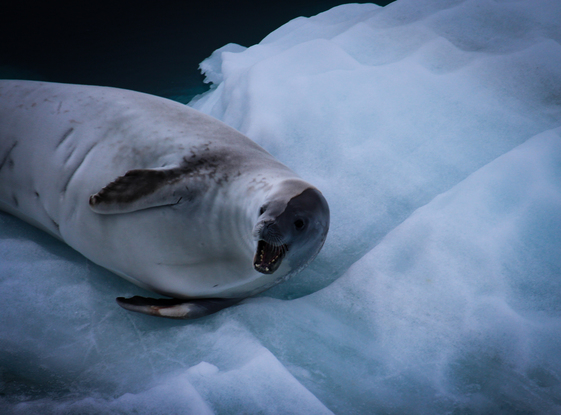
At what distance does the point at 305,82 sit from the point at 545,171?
1.47 meters

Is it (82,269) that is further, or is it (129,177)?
(82,269)

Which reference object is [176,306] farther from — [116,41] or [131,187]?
[116,41]

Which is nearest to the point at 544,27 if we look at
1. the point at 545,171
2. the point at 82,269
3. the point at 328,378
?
the point at 545,171

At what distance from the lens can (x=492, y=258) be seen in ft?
4.74

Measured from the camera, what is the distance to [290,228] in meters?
1.21

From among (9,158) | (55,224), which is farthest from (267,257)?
(9,158)

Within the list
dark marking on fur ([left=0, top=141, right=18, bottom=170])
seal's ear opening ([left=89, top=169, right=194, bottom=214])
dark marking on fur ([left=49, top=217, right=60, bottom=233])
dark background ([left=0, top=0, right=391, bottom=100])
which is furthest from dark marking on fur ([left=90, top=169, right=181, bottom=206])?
dark background ([left=0, top=0, right=391, bottom=100])

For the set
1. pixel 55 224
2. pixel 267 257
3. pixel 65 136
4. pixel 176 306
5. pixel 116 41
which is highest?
pixel 116 41

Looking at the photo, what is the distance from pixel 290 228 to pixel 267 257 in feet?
0.41

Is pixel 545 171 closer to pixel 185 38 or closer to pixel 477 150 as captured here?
pixel 477 150

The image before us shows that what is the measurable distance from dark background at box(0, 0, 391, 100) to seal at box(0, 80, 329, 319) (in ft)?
9.46

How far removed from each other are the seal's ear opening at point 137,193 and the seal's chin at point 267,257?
16.5 inches

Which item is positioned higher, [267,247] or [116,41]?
[116,41]

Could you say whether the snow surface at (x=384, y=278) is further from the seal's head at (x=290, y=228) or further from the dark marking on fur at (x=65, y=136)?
the dark marking on fur at (x=65, y=136)
